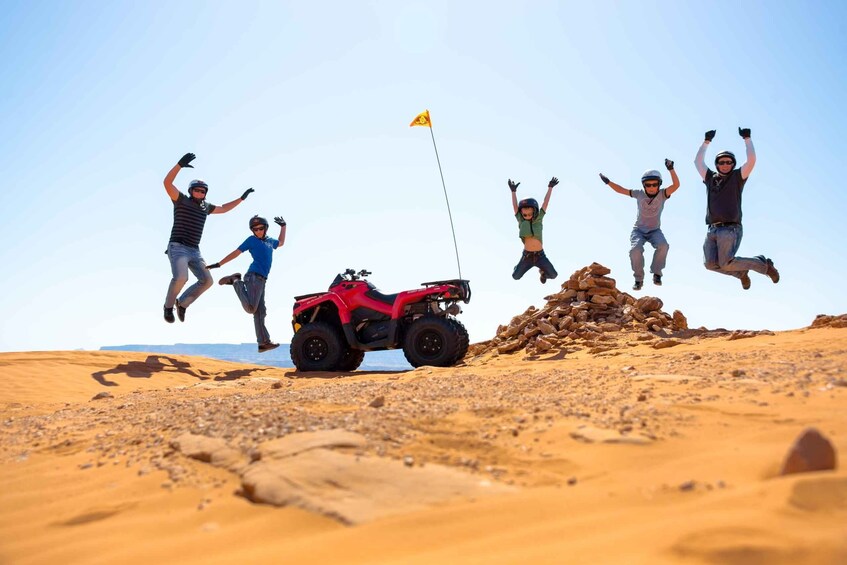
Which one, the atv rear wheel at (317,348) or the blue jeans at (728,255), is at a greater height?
the blue jeans at (728,255)

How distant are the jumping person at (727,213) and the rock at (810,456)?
7.40 metres

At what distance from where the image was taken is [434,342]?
8.91 meters

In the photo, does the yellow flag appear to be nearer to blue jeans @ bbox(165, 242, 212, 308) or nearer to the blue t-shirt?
the blue t-shirt

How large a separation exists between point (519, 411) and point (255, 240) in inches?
333

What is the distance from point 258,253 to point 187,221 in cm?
132

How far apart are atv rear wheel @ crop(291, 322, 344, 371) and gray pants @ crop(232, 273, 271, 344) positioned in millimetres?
1550

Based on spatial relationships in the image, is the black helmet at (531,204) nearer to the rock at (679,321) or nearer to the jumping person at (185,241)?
the rock at (679,321)

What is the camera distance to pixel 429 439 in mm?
3293

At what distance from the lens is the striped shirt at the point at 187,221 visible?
1107 centimetres

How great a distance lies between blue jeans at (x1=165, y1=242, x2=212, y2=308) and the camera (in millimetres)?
10867

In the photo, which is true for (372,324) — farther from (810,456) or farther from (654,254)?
(810,456)

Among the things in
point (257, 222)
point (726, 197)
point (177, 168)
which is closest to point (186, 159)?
point (177, 168)

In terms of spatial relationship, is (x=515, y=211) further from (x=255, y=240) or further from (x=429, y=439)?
(x=429, y=439)

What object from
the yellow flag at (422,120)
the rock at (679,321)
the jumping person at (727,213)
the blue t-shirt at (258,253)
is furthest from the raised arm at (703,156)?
the blue t-shirt at (258,253)
